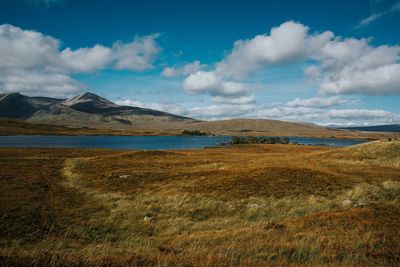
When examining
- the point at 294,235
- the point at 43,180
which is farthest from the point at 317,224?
the point at 43,180

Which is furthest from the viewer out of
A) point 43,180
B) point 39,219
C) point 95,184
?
point 43,180

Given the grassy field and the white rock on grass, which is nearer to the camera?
the grassy field

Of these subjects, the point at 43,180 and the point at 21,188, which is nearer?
A: the point at 21,188

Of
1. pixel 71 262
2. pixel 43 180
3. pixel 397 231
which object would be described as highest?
pixel 71 262

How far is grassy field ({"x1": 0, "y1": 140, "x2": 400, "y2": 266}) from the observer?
13148 mm

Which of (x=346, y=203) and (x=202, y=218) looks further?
(x=346, y=203)

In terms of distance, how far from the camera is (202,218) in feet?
87.3

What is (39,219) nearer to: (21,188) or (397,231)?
(21,188)

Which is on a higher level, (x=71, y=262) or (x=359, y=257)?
(x=71, y=262)

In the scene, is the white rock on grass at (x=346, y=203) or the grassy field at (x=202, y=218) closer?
the grassy field at (x=202, y=218)

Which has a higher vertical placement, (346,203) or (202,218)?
(346,203)

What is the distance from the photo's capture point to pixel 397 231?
17609 mm

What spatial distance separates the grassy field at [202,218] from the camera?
43.1 ft

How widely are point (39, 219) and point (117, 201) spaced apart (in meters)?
8.91
